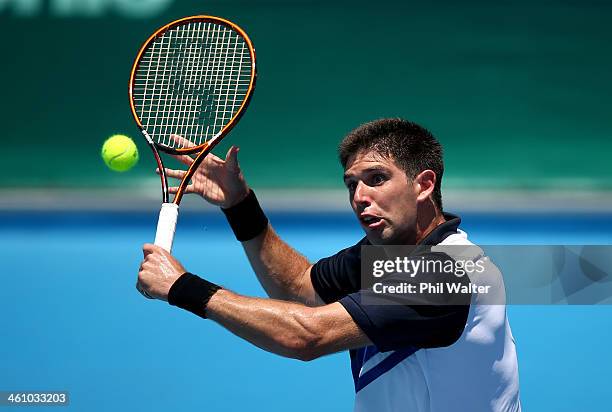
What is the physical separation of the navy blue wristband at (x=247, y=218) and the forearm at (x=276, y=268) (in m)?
0.03

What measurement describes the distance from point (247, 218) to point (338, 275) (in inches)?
13.3

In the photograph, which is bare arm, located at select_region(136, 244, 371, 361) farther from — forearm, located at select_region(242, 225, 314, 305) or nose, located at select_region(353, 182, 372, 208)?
forearm, located at select_region(242, 225, 314, 305)

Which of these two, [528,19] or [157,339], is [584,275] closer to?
[157,339]

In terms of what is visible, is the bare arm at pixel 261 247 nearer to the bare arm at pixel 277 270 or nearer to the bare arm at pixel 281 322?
the bare arm at pixel 277 270

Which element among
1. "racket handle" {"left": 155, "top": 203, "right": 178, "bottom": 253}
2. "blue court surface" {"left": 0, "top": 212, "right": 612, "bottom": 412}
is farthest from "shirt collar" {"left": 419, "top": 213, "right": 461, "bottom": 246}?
"blue court surface" {"left": 0, "top": 212, "right": 612, "bottom": 412}

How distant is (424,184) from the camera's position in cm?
267

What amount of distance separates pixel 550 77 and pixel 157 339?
504 cm

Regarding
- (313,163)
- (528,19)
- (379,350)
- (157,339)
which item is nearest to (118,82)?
(313,163)

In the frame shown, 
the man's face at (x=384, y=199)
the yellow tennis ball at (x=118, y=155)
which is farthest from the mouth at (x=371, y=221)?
the yellow tennis ball at (x=118, y=155)

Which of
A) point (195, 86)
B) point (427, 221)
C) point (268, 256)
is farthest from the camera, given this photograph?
point (195, 86)

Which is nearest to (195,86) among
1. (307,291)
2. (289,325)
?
(307,291)

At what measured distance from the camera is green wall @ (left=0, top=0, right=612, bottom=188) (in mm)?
8562

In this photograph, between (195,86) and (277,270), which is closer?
(277,270)

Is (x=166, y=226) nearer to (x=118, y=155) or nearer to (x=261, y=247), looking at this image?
(x=261, y=247)
